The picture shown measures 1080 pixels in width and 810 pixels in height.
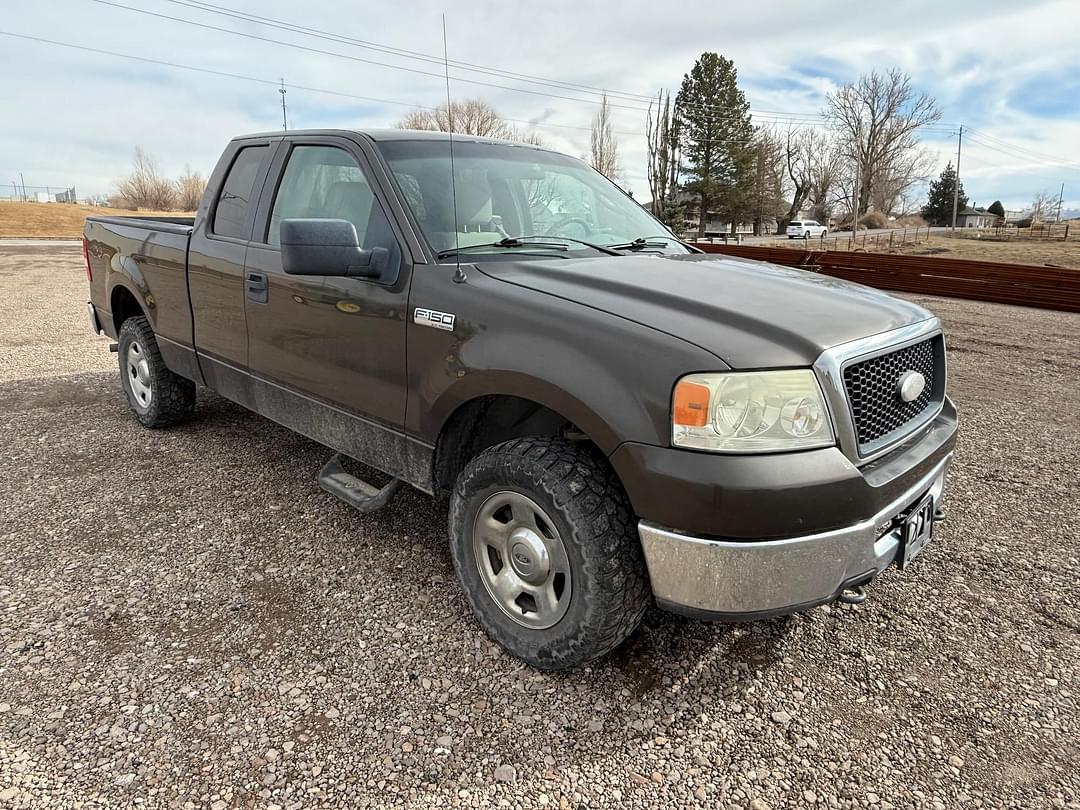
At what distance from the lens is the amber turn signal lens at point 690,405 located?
199 centimetres

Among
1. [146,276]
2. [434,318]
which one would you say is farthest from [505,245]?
[146,276]

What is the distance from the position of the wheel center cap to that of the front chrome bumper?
1.30 feet

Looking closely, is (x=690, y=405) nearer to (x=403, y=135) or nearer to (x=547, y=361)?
(x=547, y=361)

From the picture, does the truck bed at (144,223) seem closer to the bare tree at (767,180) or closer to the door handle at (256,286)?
the door handle at (256,286)

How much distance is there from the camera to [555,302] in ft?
7.66

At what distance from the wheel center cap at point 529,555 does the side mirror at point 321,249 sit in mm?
1159

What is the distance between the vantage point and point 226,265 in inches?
145

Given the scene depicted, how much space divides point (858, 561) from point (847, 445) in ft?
1.15

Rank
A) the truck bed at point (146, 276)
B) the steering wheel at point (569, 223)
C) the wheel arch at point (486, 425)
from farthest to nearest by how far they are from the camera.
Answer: the truck bed at point (146, 276)
the steering wheel at point (569, 223)
the wheel arch at point (486, 425)

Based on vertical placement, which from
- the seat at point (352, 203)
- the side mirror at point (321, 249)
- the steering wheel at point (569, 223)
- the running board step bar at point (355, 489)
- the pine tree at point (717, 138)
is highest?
the pine tree at point (717, 138)

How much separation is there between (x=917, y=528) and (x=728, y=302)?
992 mm

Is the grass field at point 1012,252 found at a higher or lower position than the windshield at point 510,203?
lower

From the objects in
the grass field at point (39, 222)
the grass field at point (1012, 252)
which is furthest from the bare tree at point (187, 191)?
the grass field at point (1012, 252)

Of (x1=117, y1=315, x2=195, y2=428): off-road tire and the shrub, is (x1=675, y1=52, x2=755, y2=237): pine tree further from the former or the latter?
(x1=117, y1=315, x2=195, y2=428): off-road tire
